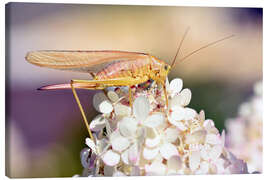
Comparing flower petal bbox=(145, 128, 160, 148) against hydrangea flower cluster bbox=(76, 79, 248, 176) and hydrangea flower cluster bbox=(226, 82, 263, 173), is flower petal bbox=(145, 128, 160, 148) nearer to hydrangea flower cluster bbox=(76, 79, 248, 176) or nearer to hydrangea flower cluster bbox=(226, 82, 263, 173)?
hydrangea flower cluster bbox=(76, 79, 248, 176)

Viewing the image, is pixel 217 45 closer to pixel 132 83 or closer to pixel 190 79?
pixel 190 79

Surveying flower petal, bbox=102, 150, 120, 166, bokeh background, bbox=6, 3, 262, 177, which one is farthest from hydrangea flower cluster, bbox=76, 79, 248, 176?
bokeh background, bbox=6, 3, 262, 177

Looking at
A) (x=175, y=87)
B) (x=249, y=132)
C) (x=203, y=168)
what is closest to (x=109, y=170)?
(x=203, y=168)

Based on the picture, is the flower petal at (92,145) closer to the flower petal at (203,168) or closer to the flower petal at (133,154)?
the flower petal at (133,154)

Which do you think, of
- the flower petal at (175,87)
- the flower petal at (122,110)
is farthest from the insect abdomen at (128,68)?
the flower petal at (122,110)

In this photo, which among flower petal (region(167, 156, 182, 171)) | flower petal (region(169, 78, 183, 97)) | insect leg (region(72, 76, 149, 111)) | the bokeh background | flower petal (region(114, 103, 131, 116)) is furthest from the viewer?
the bokeh background
